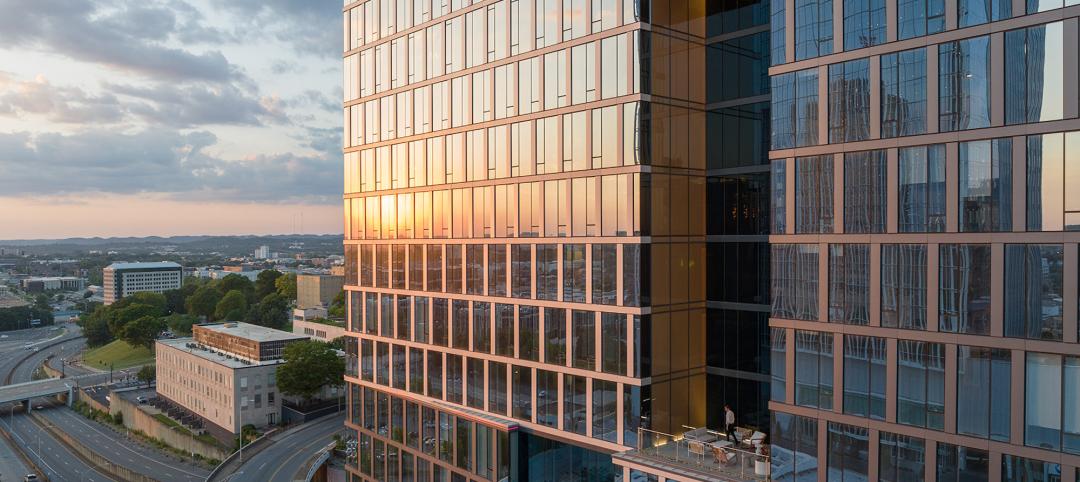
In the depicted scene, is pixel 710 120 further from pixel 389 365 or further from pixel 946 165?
pixel 389 365

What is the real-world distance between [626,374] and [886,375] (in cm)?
1025

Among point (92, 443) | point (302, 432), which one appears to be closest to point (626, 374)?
point (302, 432)

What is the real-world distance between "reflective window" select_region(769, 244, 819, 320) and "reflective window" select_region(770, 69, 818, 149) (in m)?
3.45

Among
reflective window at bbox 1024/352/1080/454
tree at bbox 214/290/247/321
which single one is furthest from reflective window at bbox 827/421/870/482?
tree at bbox 214/290/247/321

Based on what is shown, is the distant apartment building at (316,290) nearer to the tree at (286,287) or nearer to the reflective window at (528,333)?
the tree at (286,287)

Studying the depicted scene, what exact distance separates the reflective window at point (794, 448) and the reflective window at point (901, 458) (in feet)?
6.74

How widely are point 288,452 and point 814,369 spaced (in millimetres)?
70601

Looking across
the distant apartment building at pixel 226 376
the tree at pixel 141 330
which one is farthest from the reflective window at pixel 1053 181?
the tree at pixel 141 330

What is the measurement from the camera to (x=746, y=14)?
30438 millimetres

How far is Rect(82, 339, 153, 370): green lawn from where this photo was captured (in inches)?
6097

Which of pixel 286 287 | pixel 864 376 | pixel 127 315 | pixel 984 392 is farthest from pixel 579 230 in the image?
pixel 286 287

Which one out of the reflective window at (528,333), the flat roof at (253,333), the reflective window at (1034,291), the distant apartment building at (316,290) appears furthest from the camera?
the distant apartment building at (316,290)

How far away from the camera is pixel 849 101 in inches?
909

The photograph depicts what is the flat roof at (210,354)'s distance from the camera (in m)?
95.4
